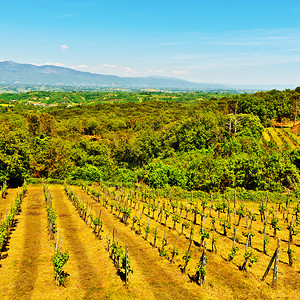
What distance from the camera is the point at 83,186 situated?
4606 cm

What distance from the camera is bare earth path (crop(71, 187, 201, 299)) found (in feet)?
46.8

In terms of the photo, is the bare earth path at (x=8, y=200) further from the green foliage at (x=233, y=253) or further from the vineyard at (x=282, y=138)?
the vineyard at (x=282, y=138)

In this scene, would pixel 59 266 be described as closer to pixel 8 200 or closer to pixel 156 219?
pixel 156 219

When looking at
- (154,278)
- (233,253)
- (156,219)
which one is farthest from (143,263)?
(156,219)

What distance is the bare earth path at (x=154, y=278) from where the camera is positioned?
1426cm

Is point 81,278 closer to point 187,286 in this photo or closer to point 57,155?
point 187,286

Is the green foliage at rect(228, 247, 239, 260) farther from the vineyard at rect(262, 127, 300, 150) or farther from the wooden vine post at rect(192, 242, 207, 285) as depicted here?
the vineyard at rect(262, 127, 300, 150)

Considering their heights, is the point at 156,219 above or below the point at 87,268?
below

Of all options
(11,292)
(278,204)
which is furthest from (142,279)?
(278,204)

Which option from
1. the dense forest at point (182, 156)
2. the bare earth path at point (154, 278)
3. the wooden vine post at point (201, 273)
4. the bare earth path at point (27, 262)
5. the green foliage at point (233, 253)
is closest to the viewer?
the bare earth path at point (154, 278)

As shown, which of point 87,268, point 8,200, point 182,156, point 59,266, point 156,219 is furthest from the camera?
point 182,156

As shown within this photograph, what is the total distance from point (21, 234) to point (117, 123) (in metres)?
83.5

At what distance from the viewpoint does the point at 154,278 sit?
15.9 metres

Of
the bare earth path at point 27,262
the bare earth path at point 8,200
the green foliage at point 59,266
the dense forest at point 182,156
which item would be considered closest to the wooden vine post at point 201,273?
the green foliage at point 59,266
